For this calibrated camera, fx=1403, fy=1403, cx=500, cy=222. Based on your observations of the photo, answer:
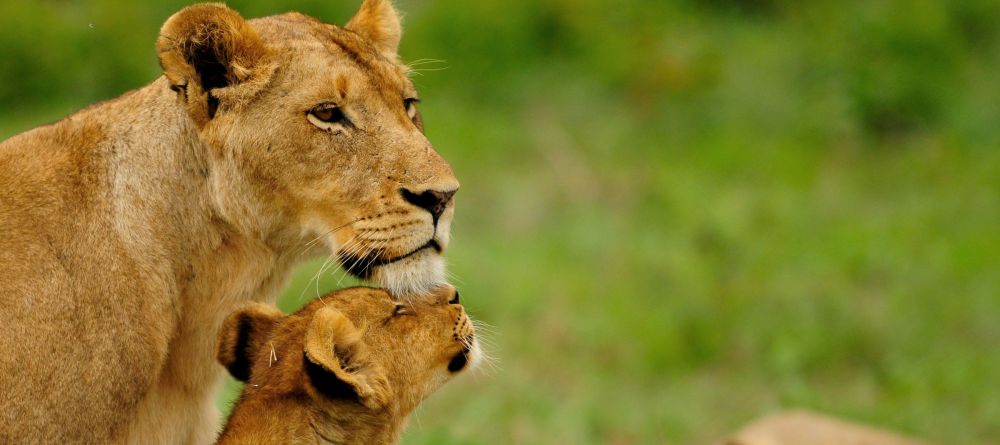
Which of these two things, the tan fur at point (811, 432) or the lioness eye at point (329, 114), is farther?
the tan fur at point (811, 432)

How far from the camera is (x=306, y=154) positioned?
3.47 meters

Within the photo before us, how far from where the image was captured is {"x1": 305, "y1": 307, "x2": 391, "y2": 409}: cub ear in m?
3.18

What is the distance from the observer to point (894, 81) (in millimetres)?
9945

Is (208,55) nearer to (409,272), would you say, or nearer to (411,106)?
(411,106)

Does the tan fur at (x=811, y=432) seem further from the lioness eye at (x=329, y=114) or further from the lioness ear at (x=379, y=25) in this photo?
the lioness eye at (x=329, y=114)

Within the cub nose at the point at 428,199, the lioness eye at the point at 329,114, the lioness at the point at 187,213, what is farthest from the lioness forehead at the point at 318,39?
the cub nose at the point at 428,199

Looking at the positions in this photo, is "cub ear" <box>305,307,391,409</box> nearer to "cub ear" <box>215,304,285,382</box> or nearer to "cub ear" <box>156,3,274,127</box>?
"cub ear" <box>215,304,285,382</box>

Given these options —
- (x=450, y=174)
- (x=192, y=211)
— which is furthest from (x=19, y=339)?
(x=450, y=174)

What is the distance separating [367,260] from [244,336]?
1.27 ft

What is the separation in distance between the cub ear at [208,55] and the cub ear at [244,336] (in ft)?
1.61

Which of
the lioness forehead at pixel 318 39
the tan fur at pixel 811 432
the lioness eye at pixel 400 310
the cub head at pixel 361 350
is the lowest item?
the cub head at pixel 361 350

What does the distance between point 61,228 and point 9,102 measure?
6407 mm

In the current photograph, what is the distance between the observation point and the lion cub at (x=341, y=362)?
3.30 meters

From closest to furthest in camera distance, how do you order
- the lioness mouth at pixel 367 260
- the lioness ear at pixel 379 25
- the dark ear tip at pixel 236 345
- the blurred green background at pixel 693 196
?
1. the lioness mouth at pixel 367 260
2. the dark ear tip at pixel 236 345
3. the lioness ear at pixel 379 25
4. the blurred green background at pixel 693 196
